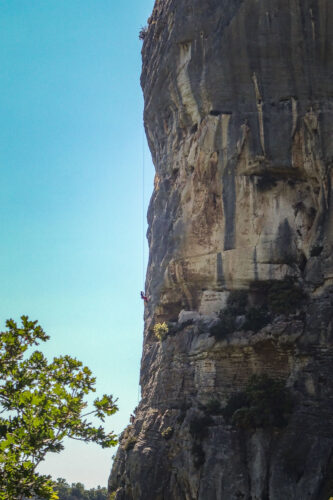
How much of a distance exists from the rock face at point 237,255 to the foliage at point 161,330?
0.39m

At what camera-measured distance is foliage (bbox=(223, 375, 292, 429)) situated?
2314 centimetres

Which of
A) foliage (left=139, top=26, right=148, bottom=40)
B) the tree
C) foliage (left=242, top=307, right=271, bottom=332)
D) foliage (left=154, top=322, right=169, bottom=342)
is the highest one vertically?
A: foliage (left=139, top=26, right=148, bottom=40)

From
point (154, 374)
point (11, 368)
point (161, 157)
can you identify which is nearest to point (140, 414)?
point (154, 374)

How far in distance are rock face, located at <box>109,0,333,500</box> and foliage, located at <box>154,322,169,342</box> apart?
387 millimetres

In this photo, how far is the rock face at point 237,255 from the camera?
2369cm

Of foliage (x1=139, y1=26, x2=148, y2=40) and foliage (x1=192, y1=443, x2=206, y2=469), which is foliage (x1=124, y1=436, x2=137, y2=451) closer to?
foliage (x1=192, y1=443, x2=206, y2=469)

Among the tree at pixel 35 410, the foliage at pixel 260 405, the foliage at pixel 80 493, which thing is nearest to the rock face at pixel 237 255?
the foliage at pixel 260 405

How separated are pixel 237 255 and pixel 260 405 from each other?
7242 mm

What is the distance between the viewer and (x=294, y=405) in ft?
76.8

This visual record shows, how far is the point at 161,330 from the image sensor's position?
99.7 ft

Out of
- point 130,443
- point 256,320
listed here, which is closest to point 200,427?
point 130,443

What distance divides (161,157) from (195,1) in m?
8.55

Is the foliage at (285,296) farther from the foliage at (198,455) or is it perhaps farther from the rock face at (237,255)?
the foliage at (198,455)

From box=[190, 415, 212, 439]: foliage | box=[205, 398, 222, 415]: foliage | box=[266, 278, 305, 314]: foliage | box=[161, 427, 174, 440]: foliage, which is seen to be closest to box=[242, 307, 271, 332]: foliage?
box=[266, 278, 305, 314]: foliage
